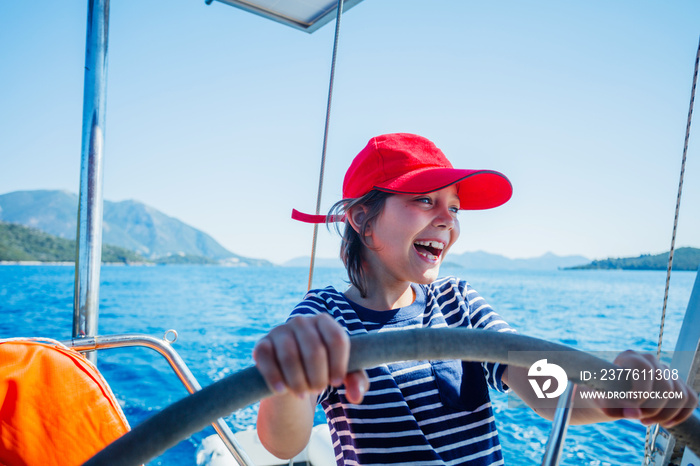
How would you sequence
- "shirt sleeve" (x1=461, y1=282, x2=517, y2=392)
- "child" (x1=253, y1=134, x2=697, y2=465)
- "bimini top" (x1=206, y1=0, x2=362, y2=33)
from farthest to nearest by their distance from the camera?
"bimini top" (x1=206, y1=0, x2=362, y2=33) < "shirt sleeve" (x1=461, y1=282, x2=517, y2=392) < "child" (x1=253, y1=134, x2=697, y2=465)

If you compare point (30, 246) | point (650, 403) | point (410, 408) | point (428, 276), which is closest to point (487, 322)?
point (428, 276)

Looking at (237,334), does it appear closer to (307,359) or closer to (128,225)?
(307,359)

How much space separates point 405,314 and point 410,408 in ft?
0.73

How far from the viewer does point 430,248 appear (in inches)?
43.3

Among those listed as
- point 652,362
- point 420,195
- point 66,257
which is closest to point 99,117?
point 420,195

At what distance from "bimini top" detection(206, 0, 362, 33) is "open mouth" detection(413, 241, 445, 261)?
102 cm

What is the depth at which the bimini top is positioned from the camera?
1.64 meters

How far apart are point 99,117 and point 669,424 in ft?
4.67

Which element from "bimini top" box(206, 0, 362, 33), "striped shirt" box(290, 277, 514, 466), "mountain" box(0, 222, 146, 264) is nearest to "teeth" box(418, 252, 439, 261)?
"striped shirt" box(290, 277, 514, 466)

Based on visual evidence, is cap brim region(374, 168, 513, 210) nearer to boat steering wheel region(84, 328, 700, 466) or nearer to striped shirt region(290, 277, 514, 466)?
striped shirt region(290, 277, 514, 466)

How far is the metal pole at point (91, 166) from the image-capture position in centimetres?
118

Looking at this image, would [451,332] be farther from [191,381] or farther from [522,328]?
[522,328]

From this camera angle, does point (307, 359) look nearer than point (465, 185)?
Yes

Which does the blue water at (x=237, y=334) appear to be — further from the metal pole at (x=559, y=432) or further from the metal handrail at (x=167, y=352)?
the metal pole at (x=559, y=432)
